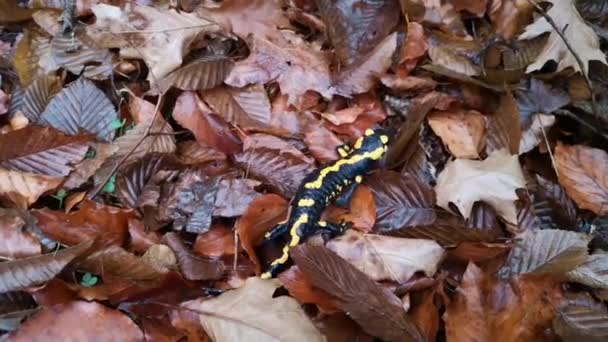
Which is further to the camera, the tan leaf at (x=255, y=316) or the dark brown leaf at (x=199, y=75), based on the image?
the dark brown leaf at (x=199, y=75)

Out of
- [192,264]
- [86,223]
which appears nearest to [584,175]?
[192,264]

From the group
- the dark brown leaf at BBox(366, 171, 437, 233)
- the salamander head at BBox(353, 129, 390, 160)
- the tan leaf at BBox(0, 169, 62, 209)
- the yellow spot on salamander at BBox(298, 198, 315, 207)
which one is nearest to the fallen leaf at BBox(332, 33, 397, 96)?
the salamander head at BBox(353, 129, 390, 160)

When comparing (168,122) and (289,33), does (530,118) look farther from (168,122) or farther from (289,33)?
(168,122)

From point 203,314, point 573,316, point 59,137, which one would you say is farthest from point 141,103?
point 573,316

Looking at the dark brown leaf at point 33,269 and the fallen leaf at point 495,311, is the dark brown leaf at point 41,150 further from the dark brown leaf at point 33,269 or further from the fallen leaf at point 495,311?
the fallen leaf at point 495,311

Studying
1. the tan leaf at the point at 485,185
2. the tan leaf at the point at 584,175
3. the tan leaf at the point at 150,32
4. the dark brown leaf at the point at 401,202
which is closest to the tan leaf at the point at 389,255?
the dark brown leaf at the point at 401,202

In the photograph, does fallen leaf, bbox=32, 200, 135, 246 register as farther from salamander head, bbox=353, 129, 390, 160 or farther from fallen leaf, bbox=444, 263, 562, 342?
fallen leaf, bbox=444, 263, 562, 342

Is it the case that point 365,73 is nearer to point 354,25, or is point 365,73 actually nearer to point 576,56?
point 354,25
